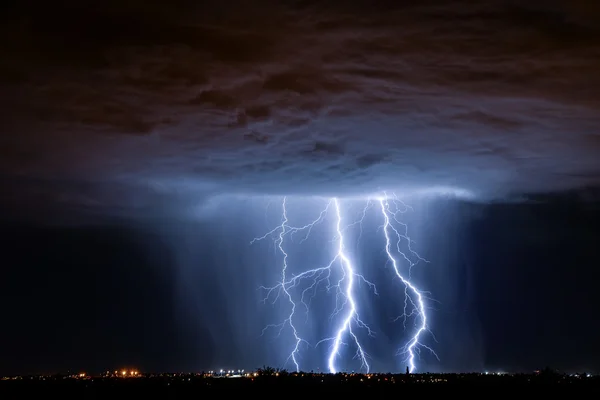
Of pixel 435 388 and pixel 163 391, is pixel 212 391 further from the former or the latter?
pixel 435 388

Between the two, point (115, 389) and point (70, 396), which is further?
point (115, 389)

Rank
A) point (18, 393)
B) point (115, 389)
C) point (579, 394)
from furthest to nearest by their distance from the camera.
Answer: point (115, 389) → point (18, 393) → point (579, 394)

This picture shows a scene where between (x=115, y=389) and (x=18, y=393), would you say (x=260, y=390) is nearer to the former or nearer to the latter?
(x=115, y=389)

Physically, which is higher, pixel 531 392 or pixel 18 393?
pixel 18 393

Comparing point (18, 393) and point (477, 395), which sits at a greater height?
point (18, 393)

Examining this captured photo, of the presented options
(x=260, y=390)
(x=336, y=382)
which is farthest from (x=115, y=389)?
(x=336, y=382)

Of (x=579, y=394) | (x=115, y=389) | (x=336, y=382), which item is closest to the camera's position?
(x=579, y=394)

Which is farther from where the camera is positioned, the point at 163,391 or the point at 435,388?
the point at 435,388

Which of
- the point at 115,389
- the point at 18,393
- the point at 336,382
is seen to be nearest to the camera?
the point at 18,393

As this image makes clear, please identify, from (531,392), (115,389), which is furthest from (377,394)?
(115,389)
